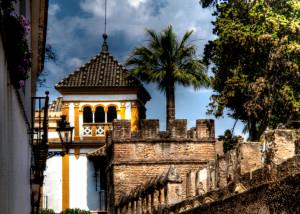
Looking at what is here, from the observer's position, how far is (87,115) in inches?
2087

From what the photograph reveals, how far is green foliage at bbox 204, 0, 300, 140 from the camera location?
34156 millimetres

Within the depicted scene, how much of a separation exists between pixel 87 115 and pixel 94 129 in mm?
1637

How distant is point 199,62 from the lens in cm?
4731

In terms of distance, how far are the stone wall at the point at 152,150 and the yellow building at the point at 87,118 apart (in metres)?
16.7

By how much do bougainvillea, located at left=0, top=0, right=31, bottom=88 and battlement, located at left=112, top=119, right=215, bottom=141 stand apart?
2356 centimetres

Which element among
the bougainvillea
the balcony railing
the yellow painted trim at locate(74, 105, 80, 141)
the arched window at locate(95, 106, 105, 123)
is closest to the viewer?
the bougainvillea

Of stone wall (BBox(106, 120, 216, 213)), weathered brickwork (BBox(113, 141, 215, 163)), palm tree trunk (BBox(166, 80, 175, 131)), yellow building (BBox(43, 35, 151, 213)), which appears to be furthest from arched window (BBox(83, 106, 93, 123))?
weathered brickwork (BBox(113, 141, 215, 163))

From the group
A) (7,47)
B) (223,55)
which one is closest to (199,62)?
(223,55)

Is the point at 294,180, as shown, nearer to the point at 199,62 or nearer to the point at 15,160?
the point at 15,160

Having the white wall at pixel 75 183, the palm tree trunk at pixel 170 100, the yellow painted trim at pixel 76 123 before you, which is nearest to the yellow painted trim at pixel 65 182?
the white wall at pixel 75 183

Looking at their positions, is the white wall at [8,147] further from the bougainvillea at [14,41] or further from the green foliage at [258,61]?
the green foliage at [258,61]

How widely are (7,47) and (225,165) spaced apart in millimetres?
7618

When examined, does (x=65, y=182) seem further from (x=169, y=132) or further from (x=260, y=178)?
(x=260, y=178)

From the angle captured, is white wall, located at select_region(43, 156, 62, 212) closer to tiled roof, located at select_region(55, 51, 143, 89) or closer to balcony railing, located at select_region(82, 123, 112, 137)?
balcony railing, located at select_region(82, 123, 112, 137)
